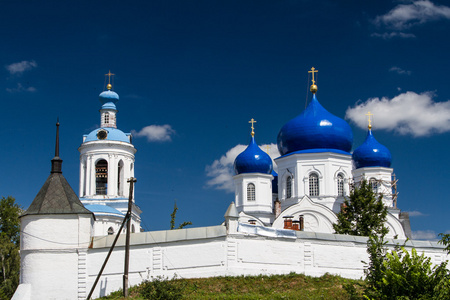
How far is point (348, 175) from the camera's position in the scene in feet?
A: 104

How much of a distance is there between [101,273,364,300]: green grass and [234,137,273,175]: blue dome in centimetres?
1575

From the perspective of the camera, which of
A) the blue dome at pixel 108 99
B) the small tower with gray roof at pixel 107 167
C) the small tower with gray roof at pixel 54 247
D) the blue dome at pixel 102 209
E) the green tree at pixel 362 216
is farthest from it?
the blue dome at pixel 108 99

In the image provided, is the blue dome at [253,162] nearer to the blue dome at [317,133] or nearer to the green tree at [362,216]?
the blue dome at [317,133]

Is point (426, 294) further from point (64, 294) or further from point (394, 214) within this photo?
point (394, 214)

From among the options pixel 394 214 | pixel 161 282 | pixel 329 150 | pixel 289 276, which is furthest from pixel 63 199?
pixel 394 214

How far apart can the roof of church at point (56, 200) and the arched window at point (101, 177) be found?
30.9 feet

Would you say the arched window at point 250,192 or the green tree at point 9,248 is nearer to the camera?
the green tree at point 9,248

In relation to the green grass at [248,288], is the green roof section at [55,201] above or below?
above

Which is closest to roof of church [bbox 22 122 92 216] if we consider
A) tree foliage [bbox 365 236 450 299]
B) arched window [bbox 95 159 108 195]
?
tree foliage [bbox 365 236 450 299]

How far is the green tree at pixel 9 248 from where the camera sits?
2630 centimetres

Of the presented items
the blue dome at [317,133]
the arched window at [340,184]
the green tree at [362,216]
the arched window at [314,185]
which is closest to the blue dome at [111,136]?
the blue dome at [317,133]

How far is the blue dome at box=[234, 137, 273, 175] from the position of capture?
3428cm

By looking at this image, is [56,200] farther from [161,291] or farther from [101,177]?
[101,177]

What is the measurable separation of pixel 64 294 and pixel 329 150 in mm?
16597
